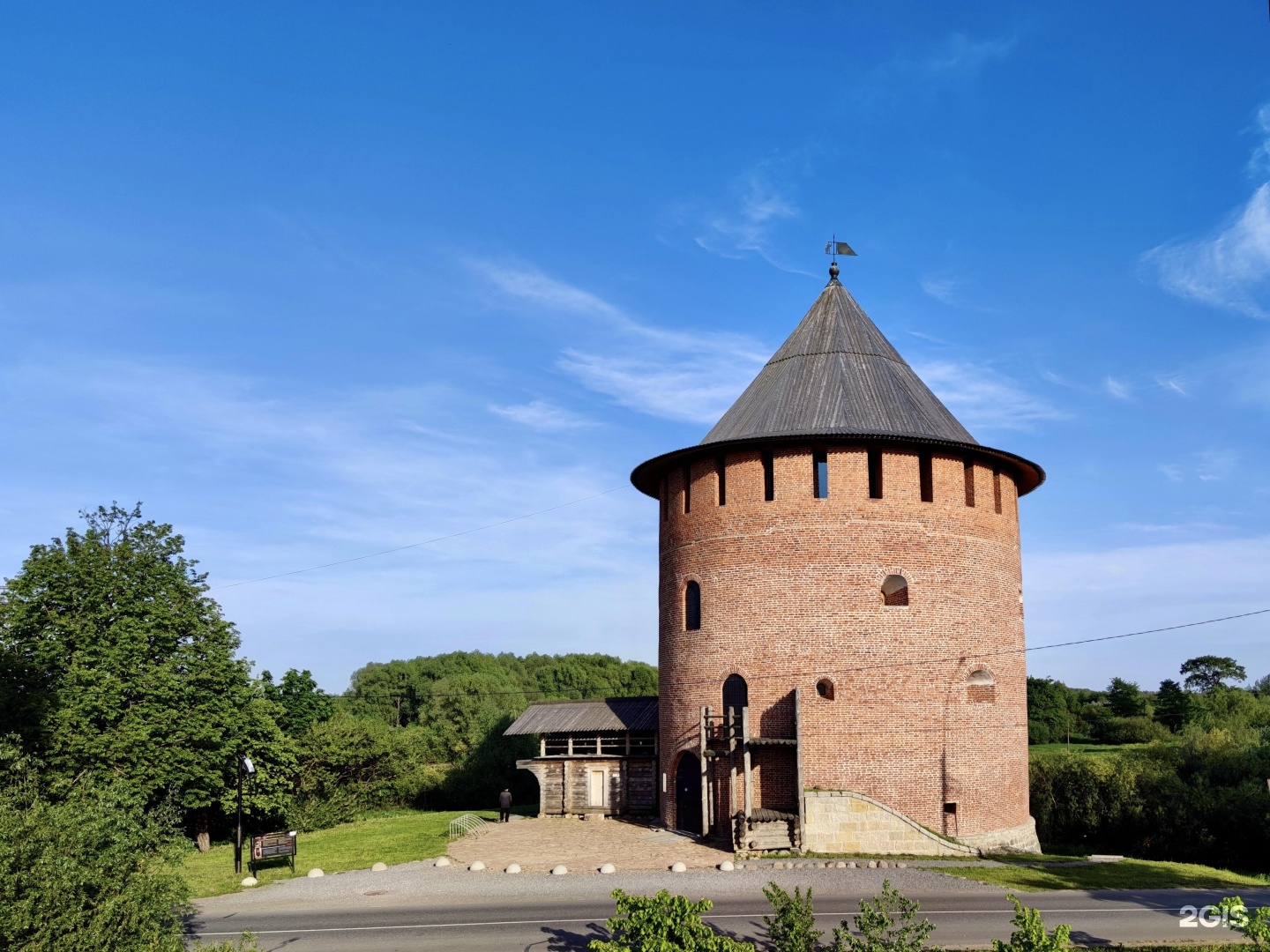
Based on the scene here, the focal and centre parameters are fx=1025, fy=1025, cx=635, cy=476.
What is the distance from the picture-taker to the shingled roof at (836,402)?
22516 millimetres

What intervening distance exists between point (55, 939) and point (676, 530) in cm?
1685

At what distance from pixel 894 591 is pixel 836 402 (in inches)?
175

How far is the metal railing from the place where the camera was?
24312 mm

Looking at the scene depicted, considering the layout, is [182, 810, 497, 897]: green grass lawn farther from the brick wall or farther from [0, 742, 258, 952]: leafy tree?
[0, 742, 258, 952]: leafy tree

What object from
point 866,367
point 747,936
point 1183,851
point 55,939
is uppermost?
point 866,367

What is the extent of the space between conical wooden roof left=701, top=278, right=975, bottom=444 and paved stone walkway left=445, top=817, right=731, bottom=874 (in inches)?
349

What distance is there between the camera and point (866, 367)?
2453cm

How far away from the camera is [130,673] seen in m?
23.9

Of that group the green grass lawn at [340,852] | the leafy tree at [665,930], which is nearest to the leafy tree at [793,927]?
the leafy tree at [665,930]

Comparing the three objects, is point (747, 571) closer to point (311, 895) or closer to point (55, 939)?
point (311, 895)

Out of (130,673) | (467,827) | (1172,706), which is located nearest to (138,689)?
(130,673)

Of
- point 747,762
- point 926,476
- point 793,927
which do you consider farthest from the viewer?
point 926,476

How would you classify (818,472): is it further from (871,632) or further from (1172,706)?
(1172,706)

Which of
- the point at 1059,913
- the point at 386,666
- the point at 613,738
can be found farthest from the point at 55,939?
the point at 386,666
